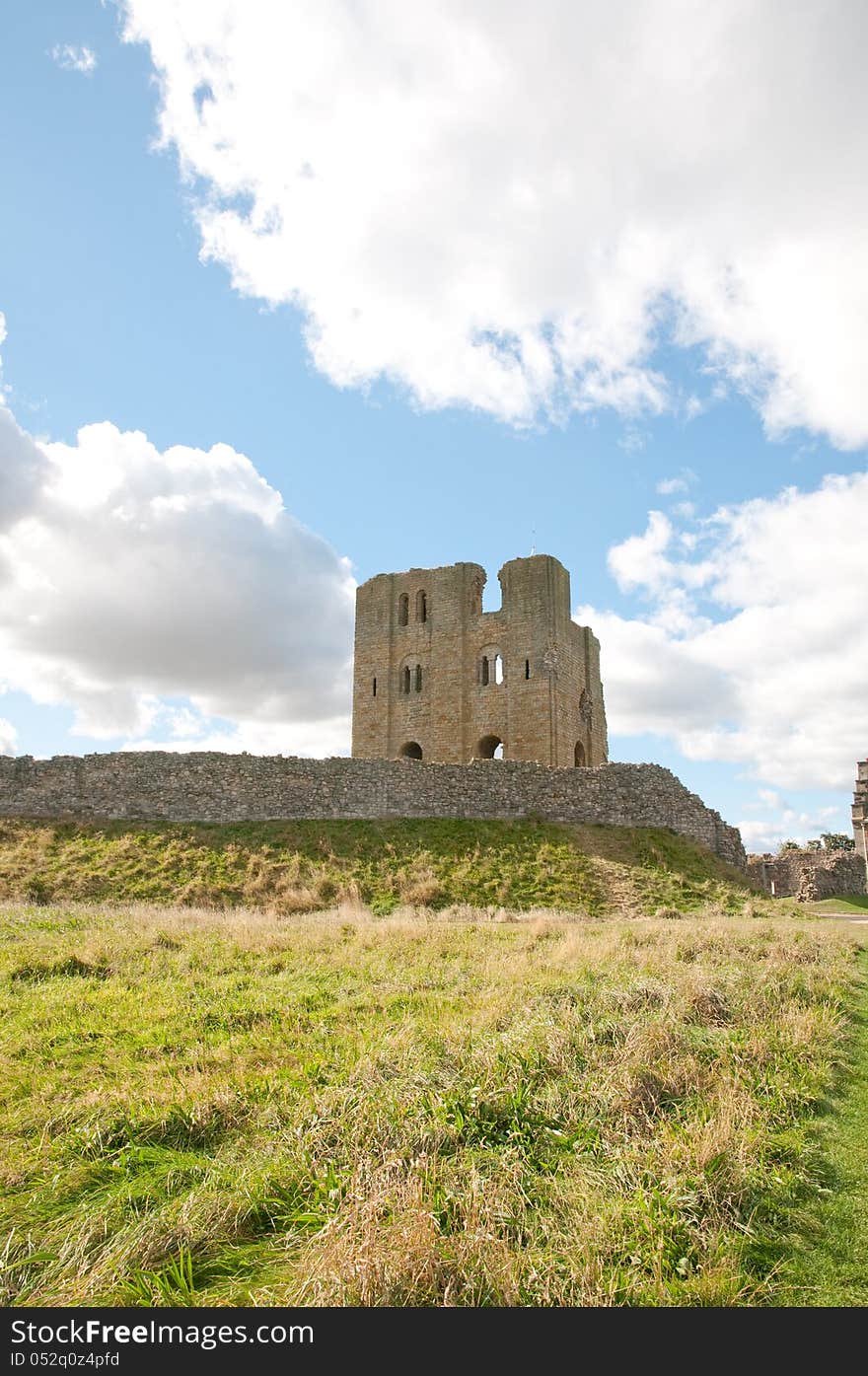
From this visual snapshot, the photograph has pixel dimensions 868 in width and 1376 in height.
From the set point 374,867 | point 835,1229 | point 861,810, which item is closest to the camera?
point 835,1229

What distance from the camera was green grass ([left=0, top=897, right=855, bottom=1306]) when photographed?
12.3ft

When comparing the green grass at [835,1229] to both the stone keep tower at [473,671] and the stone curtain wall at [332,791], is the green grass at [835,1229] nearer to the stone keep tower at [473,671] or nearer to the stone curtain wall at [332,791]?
the stone curtain wall at [332,791]

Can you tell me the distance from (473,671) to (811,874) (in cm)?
1729

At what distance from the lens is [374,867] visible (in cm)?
2300

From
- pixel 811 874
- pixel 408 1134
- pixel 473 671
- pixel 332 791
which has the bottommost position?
pixel 408 1134

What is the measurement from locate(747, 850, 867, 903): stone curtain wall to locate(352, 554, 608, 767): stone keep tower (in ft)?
31.8

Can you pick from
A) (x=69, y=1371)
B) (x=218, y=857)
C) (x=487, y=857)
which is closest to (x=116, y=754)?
(x=218, y=857)

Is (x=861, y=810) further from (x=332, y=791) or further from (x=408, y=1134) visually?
(x=408, y=1134)

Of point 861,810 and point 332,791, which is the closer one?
point 332,791

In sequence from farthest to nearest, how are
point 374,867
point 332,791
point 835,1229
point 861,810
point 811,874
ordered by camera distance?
1. point 861,810
2. point 811,874
3. point 332,791
4. point 374,867
5. point 835,1229

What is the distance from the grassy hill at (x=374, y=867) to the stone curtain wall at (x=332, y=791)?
0.72 meters

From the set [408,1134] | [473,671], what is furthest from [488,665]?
[408,1134]

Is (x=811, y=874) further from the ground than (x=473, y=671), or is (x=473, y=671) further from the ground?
(x=473, y=671)

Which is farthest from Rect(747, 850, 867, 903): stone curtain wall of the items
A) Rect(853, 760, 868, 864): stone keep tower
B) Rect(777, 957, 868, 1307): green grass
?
Rect(777, 957, 868, 1307): green grass
